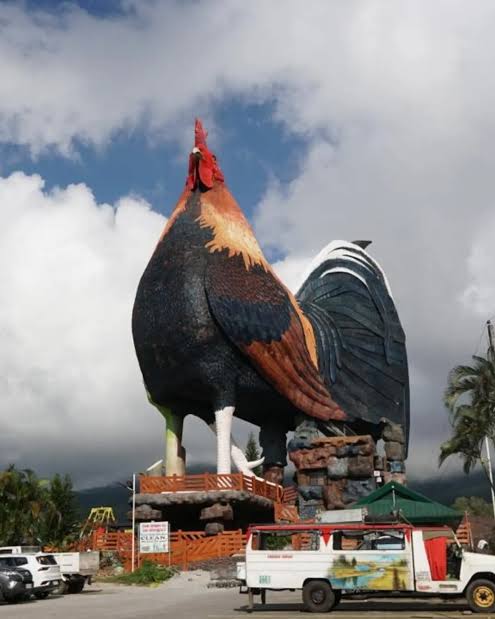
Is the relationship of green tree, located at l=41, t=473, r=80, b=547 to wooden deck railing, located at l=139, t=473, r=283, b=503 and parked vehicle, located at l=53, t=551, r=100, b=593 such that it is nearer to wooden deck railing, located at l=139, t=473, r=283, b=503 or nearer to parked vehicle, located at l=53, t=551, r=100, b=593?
wooden deck railing, located at l=139, t=473, r=283, b=503

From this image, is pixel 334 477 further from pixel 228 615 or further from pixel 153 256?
pixel 228 615

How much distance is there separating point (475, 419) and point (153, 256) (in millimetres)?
15232

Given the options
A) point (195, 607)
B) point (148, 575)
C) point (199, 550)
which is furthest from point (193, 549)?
point (195, 607)

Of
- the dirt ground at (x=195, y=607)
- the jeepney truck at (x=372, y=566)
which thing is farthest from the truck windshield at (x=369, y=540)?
the dirt ground at (x=195, y=607)

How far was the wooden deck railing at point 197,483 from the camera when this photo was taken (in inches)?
1171

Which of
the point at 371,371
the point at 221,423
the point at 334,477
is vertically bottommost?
the point at 334,477

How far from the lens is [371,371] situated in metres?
38.8

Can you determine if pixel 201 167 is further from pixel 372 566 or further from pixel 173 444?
pixel 372 566

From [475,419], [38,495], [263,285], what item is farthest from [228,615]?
[38,495]

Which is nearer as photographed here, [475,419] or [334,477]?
[475,419]

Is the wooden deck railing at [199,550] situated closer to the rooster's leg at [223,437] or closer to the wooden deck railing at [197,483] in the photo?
the wooden deck railing at [197,483]

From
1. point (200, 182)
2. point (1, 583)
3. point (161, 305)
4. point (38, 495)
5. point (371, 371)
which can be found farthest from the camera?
point (38, 495)

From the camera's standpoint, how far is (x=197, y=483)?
30.1m

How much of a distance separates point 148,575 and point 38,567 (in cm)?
488
